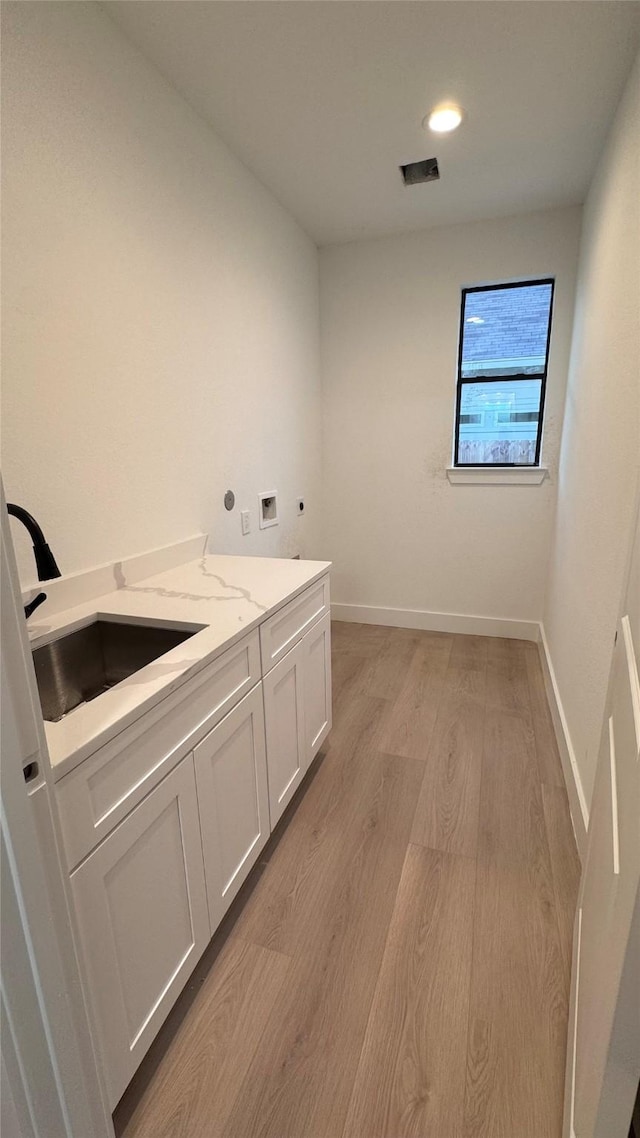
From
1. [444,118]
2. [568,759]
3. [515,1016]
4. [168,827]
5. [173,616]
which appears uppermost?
[444,118]

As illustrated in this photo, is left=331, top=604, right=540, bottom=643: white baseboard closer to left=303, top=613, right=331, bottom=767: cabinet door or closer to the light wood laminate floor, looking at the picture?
the light wood laminate floor

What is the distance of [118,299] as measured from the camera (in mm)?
1586

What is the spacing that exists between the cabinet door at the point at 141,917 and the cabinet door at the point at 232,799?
0.05m

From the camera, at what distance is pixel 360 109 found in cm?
190

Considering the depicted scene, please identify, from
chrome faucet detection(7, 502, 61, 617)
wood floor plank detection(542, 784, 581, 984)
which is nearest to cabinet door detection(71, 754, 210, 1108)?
chrome faucet detection(7, 502, 61, 617)

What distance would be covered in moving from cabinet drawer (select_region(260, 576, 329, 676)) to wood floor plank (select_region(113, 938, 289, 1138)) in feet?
2.57

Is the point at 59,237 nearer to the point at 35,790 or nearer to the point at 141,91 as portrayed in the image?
the point at 141,91

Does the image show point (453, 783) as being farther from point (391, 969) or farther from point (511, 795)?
point (391, 969)

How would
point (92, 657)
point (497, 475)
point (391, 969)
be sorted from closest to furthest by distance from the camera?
1. point (391, 969)
2. point (92, 657)
3. point (497, 475)

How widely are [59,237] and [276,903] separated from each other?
6.78ft

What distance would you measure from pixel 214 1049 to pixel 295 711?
885mm

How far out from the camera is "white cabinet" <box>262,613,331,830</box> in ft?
5.13

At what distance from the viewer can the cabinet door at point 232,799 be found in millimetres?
1201

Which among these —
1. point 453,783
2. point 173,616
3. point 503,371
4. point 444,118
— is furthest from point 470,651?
point 444,118
